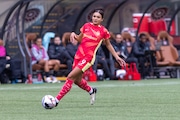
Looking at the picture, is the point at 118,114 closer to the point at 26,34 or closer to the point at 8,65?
the point at 8,65

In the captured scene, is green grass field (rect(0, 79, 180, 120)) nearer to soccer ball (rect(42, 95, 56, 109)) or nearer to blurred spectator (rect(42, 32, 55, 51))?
soccer ball (rect(42, 95, 56, 109))

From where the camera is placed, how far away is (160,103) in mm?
13883

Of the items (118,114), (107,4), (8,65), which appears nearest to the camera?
(118,114)

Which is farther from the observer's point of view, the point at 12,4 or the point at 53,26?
the point at 53,26

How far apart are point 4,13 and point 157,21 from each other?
7.34 meters

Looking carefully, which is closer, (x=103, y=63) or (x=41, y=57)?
(x=41, y=57)

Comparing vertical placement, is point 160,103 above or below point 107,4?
below

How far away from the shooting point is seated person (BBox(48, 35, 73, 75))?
2556 centimetres

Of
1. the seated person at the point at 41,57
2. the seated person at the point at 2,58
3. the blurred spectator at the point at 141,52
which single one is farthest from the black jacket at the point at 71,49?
the seated person at the point at 2,58

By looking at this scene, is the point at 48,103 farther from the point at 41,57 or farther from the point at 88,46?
the point at 41,57

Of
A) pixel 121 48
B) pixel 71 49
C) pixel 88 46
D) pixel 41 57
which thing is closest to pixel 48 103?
pixel 88 46

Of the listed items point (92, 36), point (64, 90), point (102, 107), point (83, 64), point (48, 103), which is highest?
point (92, 36)

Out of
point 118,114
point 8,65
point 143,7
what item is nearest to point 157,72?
point 143,7

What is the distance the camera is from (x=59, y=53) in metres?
26.0
